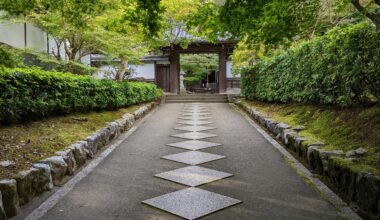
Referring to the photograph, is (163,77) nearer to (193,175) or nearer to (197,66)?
(197,66)

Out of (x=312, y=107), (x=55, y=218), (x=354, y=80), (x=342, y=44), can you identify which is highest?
(x=342, y=44)

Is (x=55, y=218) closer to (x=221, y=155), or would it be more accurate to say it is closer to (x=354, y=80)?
(x=221, y=155)

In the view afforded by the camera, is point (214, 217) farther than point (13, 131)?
No

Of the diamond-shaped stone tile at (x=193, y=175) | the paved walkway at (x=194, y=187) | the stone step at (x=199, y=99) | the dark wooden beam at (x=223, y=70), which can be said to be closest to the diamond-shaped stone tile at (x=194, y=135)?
the paved walkway at (x=194, y=187)

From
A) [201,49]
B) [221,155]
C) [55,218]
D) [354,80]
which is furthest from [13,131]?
[201,49]

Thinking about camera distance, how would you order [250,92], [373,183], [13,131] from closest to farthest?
[373,183] → [13,131] → [250,92]

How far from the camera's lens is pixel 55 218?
11.1ft

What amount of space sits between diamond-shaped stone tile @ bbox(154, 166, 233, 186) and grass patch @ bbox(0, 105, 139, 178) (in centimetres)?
180

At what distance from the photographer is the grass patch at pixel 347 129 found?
418cm

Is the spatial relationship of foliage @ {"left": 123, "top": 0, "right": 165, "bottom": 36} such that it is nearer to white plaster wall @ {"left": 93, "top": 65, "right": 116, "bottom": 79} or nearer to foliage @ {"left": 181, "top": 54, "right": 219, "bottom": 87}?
white plaster wall @ {"left": 93, "top": 65, "right": 116, "bottom": 79}

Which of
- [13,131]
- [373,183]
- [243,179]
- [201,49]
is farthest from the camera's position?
[201,49]

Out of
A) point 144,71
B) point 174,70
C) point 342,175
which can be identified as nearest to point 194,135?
point 342,175

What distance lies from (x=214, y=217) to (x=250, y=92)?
43.4 feet

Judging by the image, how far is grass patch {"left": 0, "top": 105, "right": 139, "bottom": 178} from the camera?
446 centimetres
